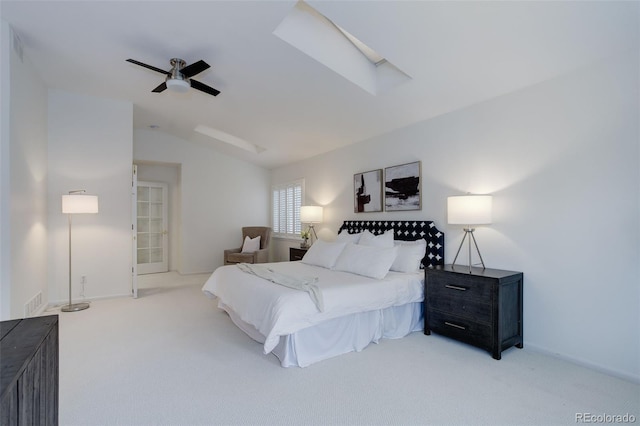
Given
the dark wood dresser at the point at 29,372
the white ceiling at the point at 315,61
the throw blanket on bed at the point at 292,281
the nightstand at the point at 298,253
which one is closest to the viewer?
the dark wood dresser at the point at 29,372

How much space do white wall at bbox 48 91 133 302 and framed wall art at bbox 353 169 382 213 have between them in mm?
3635

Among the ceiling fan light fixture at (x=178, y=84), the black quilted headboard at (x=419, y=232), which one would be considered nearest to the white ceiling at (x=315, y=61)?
the ceiling fan light fixture at (x=178, y=84)

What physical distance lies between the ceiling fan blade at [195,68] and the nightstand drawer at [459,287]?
3.11m

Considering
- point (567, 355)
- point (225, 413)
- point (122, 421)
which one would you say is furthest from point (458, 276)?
point (122, 421)

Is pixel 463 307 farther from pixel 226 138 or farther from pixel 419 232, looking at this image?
pixel 226 138

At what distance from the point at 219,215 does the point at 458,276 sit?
18.4 feet

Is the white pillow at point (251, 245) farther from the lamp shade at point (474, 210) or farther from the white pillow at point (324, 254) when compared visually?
the lamp shade at point (474, 210)

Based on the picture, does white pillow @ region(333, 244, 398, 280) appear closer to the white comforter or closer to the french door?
the white comforter

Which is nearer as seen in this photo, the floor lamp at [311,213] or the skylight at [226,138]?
the floor lamp at [311,213]

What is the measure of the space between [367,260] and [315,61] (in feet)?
7.18

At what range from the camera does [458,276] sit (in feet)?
10.3

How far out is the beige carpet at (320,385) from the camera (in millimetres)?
2012

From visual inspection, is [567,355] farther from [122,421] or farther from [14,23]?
[14,23]

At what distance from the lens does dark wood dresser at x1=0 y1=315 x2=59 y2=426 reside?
0.92m
